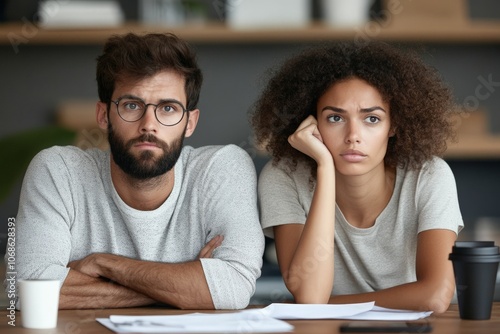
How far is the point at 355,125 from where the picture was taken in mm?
2035

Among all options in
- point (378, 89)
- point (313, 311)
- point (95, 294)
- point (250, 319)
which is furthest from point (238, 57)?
point (250, 319)

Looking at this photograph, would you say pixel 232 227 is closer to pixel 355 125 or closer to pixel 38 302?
pixel 355 125

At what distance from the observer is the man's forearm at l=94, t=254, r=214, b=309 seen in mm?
1839

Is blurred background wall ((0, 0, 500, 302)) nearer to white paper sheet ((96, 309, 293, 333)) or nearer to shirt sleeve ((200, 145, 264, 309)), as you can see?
shirt sleeve ((200, 145, 264, 309))

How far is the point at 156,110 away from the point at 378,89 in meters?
0.54

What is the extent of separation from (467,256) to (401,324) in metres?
0.21

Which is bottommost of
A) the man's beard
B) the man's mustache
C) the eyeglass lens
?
the man's beard

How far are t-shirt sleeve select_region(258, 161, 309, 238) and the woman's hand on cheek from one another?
108 mm

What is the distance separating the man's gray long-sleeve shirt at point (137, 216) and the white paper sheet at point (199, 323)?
1.15 ft

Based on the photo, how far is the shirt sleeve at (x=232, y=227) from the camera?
6.10 ft

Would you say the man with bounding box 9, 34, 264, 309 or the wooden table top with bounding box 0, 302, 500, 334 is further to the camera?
the man with bounding box 9, 34, 264, 309

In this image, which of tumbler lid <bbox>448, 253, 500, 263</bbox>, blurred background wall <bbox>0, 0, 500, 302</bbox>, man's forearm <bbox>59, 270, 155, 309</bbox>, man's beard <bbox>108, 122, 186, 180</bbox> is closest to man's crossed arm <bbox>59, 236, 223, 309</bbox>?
man's forearm <bbox>59, 270, 155, 309</bbox>

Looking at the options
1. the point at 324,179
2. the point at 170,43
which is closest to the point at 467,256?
the point at 324,179

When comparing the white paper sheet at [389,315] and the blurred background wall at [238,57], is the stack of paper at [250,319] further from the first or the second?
the blurred background wall at [238,57]
